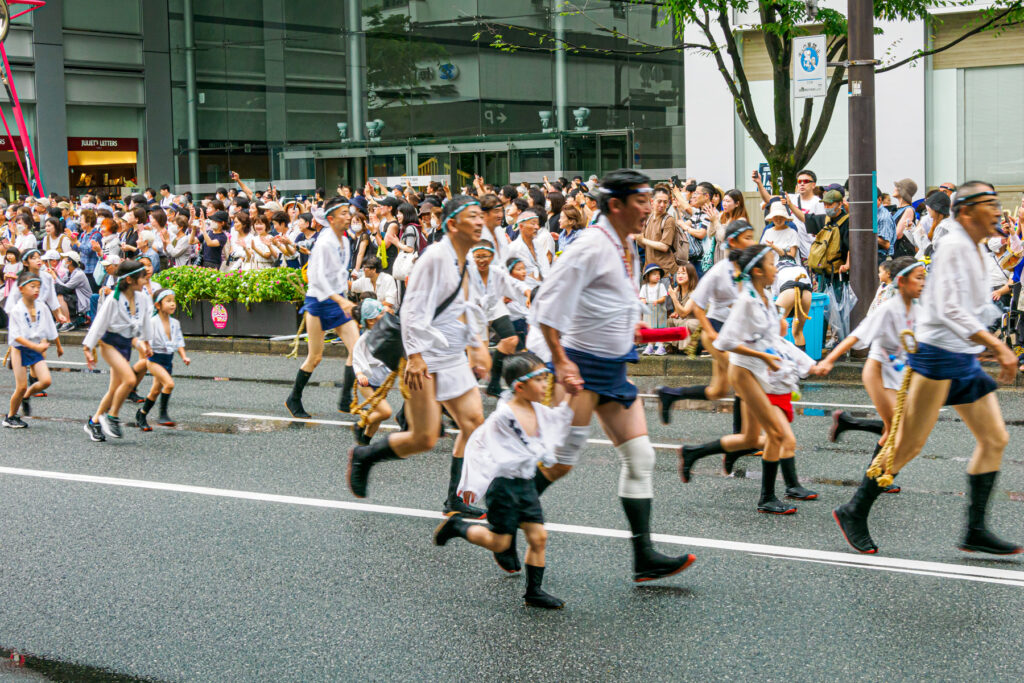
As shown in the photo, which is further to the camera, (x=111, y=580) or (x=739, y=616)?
(x=111, y=580)

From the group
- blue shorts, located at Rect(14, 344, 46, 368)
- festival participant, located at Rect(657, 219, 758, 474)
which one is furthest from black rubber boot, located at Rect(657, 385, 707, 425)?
blue shorts, located at Rect(14, 344, 46, 368)

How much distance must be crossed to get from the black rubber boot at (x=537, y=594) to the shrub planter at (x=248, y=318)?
10.9 metres

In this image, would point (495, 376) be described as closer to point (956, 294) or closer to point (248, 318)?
point (956, 294)

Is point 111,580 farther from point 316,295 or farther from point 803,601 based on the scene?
point 316,295

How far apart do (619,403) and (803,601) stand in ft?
3.93

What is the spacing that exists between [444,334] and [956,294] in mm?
2618

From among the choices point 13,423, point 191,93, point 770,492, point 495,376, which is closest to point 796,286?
point 495,376

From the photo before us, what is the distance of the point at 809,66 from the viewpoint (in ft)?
40.7

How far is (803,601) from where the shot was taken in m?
5.37

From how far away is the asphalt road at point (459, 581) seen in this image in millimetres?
4781

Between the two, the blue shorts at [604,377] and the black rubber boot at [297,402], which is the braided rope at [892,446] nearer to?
the blue shorts at [604,377]

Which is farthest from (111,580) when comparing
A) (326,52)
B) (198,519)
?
(326,52)

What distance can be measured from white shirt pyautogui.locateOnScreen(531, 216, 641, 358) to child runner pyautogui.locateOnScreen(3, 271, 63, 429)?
6651 millimetres

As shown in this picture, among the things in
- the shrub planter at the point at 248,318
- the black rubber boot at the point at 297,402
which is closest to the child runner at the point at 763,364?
the black rubber boot at the point at 297,402
